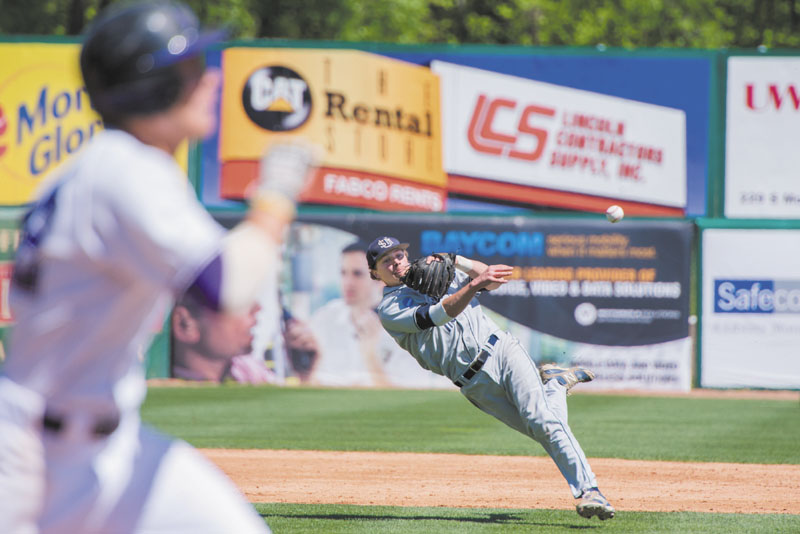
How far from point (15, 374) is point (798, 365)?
16.8 m

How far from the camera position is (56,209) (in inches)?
102

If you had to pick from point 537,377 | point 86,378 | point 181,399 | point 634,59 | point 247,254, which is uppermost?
point 634,59

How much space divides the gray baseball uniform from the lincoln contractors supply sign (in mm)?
10478

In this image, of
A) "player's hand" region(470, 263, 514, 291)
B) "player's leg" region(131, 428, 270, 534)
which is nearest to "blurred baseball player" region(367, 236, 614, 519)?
"player's hand" region(470, 263, 514, 291)

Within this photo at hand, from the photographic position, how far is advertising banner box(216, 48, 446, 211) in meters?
19.9

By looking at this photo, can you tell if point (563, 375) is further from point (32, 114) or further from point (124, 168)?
point (32, 114)

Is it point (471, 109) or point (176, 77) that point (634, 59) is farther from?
point (176, 77)

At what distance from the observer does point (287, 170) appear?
2.72 m

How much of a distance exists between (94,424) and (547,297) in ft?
52.5

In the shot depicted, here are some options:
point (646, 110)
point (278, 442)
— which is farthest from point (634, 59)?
point (278, 442)

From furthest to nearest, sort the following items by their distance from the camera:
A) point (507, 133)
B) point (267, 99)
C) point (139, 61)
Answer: point (507, 133) → point (267, 99) → point (139, 61)

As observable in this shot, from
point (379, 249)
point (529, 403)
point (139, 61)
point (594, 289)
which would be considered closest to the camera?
point (139, 61)

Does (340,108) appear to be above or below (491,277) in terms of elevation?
above

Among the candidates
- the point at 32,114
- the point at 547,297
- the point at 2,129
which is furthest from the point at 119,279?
the point at 2,129
